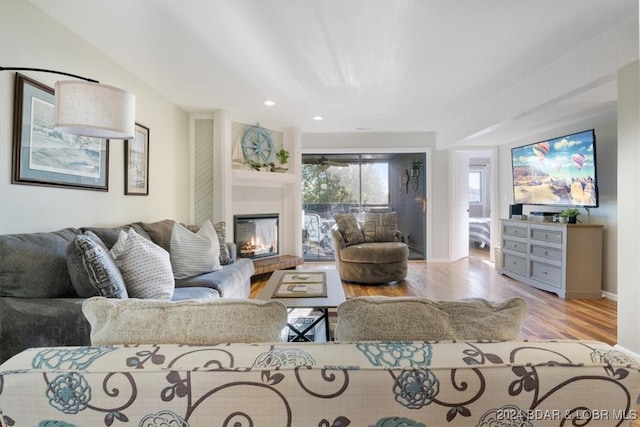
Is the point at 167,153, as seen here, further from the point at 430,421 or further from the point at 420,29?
the point at 430,421

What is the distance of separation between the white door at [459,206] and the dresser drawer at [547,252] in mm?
1722

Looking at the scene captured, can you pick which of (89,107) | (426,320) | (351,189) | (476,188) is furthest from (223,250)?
(476,188)

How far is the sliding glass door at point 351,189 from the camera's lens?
19.9 ft

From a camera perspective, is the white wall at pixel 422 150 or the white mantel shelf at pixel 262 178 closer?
the white mantel shelf at pixel 262 178

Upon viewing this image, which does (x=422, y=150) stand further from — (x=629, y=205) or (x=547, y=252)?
(x=629, y=205)

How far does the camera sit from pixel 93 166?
259cm

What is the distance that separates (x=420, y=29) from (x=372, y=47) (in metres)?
0.39

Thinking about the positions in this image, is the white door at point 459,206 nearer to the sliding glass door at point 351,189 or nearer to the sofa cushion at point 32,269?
the sliding glass door at point 351,189

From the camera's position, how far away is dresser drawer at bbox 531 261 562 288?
151 inches

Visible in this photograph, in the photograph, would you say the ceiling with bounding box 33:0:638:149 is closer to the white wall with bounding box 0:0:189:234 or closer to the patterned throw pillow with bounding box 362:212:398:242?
the white wall with bounding box 0:0:189:234

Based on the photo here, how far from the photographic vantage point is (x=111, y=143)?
2.83 metres

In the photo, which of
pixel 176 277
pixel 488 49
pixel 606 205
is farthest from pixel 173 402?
pixel 606 205

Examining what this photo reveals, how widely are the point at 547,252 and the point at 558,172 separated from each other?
1.17 metres

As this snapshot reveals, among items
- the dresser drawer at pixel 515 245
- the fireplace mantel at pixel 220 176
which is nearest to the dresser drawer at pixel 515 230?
the dresser drawer at pixel 515 245
